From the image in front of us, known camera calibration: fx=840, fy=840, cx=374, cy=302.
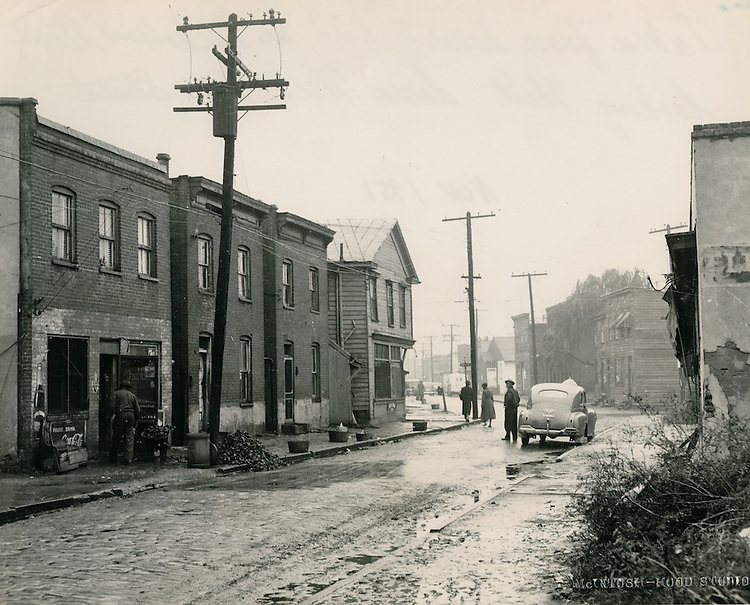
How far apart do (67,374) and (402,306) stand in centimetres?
2648

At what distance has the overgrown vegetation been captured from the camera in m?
5.19

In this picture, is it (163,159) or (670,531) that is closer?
(670,531)

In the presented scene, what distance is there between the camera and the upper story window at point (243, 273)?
2763 centimetres

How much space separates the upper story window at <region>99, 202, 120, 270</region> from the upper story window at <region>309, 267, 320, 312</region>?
13.5 m

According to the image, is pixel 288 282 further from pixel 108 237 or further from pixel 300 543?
pixel 300 543

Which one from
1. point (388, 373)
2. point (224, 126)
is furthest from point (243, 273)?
point (388, 373)

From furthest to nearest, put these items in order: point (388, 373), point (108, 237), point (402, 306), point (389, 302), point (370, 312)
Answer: point (402, 306)
point (389, 302)
point (388, 373)
point (370, 312)
point (108, 237)

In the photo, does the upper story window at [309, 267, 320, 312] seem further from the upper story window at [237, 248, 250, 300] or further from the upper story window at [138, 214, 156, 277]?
the upper story window at [138, 214, 156, 277]

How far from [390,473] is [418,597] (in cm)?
1059

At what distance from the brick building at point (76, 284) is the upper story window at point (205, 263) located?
84.5 inches

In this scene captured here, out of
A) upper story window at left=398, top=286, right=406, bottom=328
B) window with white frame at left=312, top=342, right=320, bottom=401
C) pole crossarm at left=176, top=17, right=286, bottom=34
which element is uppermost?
pole crossarm at left=176, top=17, right=286, bottom=34

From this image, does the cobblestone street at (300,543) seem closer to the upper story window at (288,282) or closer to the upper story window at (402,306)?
the upper story window at (288,282)

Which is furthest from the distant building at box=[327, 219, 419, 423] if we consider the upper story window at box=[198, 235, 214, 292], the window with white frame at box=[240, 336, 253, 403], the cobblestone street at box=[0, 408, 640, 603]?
the cobblestone street at box=[0, 408, 640, 603]

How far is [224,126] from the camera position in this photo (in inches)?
753
